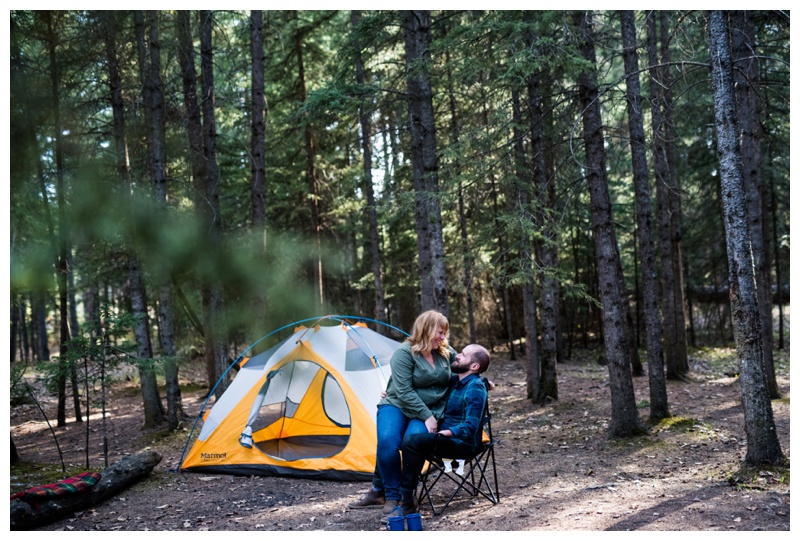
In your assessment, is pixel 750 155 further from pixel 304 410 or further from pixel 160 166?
pixel 160 166

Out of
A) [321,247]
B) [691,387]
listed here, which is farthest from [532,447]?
[321,247]

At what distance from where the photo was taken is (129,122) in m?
9.82

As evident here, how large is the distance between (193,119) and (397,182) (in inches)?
148

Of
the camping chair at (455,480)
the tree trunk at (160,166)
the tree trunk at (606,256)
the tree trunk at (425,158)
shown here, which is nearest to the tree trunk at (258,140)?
the tree trunk at (160,166)

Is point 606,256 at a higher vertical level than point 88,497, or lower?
higher

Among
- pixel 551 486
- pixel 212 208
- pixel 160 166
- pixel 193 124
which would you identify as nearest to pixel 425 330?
pixel 551 486

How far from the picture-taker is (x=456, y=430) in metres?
4.53

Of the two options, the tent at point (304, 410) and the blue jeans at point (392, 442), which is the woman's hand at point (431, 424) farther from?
the tent at point (304, 410)

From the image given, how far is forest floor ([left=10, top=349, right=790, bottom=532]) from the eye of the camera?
4.35 meters

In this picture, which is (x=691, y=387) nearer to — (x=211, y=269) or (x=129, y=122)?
(x=211, y=269)

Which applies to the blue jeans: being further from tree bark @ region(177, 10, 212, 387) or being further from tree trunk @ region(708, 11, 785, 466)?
tree bark @ region(177, 10, 212, 387)

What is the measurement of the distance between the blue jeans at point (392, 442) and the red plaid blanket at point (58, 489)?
245 centimetres

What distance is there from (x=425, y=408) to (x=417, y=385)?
21 cm

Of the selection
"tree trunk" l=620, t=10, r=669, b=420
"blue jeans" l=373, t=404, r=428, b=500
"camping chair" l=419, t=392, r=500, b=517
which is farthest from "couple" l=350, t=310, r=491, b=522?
"tree trunk" l=620, t=10, r=669, b=420
